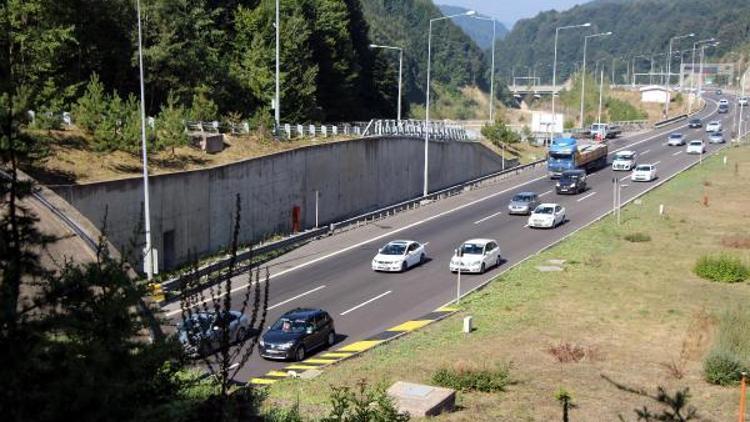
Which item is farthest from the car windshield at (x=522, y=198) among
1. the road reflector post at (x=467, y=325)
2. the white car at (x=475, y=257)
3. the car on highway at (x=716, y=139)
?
the car on highway at (x=716, y=139)

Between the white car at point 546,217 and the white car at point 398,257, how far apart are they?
35.4 feet

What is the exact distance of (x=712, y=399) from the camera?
18984 millimetres

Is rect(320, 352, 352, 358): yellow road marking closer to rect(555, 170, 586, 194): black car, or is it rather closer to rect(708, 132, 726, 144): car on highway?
rect(555, 170, 586, 194): black car

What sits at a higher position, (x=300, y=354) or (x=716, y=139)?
(x=716, y=139)

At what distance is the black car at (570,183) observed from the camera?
57.0 m

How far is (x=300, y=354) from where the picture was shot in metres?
24.6

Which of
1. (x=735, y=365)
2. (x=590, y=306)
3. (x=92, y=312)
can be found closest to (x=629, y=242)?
(x=590, y=306)

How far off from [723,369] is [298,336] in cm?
1234

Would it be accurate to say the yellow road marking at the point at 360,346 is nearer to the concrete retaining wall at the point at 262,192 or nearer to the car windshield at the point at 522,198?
the concrete retaining wall at the point at 262,192

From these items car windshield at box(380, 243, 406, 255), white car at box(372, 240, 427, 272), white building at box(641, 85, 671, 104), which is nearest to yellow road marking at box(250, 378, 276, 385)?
white car at box(372, 240, 427, 272)

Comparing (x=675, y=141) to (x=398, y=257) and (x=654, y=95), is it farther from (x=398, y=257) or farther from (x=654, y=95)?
(x=654, y=95)

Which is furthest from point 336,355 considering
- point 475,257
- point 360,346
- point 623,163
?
point 623,163

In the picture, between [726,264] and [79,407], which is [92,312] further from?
[726,264]

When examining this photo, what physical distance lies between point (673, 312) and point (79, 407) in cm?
2478
